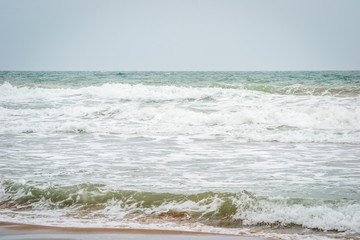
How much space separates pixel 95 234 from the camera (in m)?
4.39

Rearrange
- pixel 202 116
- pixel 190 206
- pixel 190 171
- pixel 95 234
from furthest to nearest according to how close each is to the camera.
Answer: pixel 202 116
pixel 190 171
pixel 190 206
pixel 95 234

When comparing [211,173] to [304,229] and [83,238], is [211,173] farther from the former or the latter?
[83,238]

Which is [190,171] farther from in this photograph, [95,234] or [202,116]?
[202,116]

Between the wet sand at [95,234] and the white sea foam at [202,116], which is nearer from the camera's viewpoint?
the wet sand at [95,234]

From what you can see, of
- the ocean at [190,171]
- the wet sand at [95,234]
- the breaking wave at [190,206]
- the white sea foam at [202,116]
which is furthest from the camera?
the white sea foam at [202,116]

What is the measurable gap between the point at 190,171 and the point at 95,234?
3.01 meters

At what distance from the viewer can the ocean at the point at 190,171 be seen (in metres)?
4.96

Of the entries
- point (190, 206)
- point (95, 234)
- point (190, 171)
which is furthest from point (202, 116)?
point (95, 234)

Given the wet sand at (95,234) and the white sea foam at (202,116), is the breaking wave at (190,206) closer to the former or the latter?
the wet sand at (95,234)

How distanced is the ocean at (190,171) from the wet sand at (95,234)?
225 millimetres

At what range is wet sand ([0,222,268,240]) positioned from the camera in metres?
4.28

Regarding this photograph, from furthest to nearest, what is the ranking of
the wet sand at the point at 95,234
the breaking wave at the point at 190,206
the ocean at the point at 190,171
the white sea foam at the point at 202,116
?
the white sea foam at the point at 202,116, the ocean at the point at 190,171, the breaking wave at the point at 190,206, the wet sand at the point at 95,234

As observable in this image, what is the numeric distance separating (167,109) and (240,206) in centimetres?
1148

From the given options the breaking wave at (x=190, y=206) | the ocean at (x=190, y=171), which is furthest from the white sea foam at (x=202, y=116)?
the breaking wave at (x=190, y=206)
